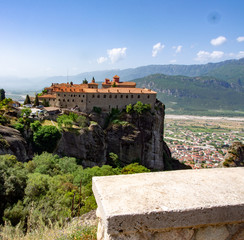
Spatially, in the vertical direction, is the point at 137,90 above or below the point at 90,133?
above

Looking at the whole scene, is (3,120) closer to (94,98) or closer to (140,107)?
(94,98)

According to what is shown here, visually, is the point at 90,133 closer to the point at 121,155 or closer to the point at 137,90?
the point at 121,155

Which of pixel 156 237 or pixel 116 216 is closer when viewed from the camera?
pixel 116 216

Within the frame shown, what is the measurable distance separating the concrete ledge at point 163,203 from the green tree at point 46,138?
83.1 feet

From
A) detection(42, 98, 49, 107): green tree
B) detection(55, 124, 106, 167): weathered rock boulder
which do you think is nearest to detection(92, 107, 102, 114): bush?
detection(55, 124, 106, 167): weathered rock boulder

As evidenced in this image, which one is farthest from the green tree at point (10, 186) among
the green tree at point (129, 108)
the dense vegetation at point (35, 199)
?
the green tree at point (129, 108)

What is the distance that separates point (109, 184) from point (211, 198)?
1370mm

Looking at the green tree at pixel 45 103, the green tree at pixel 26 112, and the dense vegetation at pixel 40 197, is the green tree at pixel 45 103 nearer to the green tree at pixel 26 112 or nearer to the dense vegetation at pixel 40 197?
the green tree at pixel 26 112

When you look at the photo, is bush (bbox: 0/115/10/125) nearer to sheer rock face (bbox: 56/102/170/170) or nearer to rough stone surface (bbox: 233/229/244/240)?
sheer rock face (bbox: 56/102/170/170)

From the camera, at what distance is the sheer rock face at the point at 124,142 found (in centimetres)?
3053

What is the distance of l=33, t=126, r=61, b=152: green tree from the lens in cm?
2659

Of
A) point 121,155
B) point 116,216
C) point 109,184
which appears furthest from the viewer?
point 121,155

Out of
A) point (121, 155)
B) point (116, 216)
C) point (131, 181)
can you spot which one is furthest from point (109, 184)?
point (121, 155)

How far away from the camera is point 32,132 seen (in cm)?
2758
